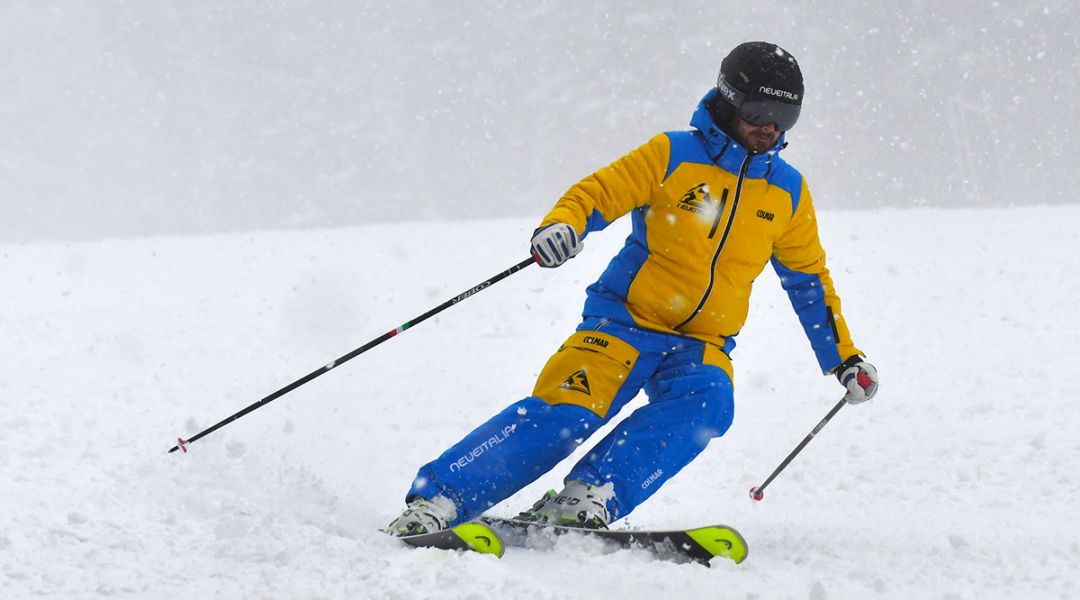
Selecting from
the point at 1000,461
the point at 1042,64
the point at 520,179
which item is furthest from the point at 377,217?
the point at 1000,461

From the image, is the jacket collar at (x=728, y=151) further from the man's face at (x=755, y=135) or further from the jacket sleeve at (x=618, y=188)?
the jacket sleeve at (x=618, y=188)

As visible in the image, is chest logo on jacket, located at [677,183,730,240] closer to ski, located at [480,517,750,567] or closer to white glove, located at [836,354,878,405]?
white glove, located at [836,354,878,405]

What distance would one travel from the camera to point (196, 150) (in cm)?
3331

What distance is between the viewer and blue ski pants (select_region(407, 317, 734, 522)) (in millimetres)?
3709

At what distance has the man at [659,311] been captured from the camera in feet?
12.2

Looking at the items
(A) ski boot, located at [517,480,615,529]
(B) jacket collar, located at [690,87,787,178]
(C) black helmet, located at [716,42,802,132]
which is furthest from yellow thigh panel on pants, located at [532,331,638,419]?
(C) black helmet, located at [716,42,802,132]

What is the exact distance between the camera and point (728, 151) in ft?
13.2

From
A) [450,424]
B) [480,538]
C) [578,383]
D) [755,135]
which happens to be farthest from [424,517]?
[450,424]

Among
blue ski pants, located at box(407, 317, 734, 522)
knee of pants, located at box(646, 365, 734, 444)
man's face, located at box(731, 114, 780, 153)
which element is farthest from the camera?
man's face, located at box(731, 114, 780, 153)

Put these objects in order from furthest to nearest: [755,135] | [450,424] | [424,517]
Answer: [450,424] < [755,135] < [424,517]

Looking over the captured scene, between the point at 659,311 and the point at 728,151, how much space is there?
2.32 feet

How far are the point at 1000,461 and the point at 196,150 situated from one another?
31781 mm

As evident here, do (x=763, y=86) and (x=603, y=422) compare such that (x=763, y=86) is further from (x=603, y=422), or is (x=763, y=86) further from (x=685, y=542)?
(x=685, y=542)

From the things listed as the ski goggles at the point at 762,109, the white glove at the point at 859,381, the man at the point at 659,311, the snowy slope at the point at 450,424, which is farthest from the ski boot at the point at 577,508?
the ski goggles at the point at 762,109
